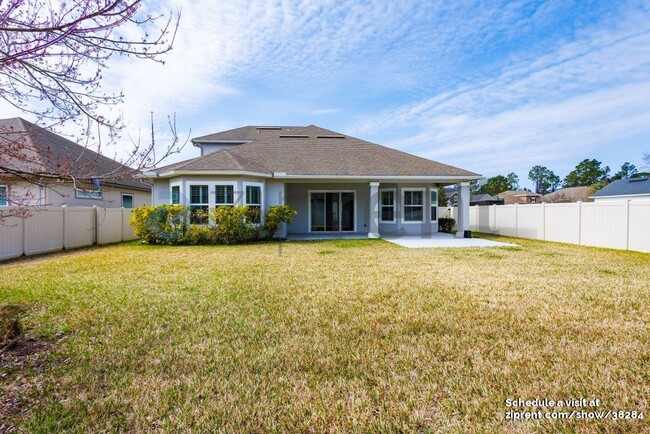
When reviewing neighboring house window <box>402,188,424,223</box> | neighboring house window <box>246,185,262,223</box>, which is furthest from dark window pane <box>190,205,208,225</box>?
neighboring house window <box>402,188,424,223</box>

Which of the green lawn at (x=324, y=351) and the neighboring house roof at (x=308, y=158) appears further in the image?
the neighboring house roof at (x=308, y=158)

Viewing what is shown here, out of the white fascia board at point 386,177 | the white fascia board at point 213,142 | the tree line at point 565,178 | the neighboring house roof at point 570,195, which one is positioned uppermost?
the tree line at point 565,178

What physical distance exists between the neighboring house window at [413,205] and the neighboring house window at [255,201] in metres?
7.35

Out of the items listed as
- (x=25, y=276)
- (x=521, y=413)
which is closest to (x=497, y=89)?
(x=521, y=413)

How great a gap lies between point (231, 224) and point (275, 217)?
195cm

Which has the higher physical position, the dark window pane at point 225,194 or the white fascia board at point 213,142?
the white fascia board at point 213,142

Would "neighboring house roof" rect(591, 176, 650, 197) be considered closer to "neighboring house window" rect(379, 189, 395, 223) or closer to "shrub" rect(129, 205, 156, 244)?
"neighboring house window" rect(379, 189, 395, 223)

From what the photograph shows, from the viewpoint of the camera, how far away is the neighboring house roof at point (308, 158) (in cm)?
1436

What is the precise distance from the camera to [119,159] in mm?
3334

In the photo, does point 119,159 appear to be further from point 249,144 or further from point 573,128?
point 573,128

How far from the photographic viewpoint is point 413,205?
55.0ft

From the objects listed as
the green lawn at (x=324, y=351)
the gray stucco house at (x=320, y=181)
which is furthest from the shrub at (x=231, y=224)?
the green lawn at (x=324, y=351)

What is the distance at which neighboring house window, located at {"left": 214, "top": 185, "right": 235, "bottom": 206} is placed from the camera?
13438mm

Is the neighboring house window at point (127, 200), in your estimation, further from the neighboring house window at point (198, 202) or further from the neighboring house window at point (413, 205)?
the neighboring house window at point (413, 205)
